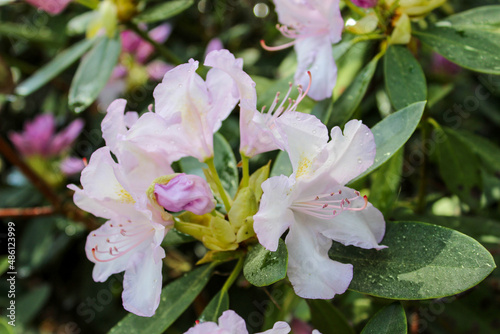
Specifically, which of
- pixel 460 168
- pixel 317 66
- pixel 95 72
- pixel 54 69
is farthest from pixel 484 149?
pixel 54 69

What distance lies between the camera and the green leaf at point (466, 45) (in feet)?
3.44

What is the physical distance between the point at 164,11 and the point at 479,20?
82 cm

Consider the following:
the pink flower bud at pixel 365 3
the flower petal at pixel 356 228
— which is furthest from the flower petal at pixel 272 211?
the pink flower bud at pixel 365 3

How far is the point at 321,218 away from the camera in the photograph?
33.8 inches

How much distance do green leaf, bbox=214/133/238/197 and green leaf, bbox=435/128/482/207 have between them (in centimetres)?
59

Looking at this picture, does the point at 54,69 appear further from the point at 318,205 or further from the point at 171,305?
the point at 318,205

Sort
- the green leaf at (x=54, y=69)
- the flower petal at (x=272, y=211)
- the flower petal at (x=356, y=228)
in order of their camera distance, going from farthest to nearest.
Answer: the green leaf at (x=54, y=69) → the flower petal at (x=356, y=228) → the flower petal at (x=272, y=211)

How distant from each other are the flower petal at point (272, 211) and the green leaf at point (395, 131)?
0.22m

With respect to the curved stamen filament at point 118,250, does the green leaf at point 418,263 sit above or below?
below

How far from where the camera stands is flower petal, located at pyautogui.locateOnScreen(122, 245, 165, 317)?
33.1 inches

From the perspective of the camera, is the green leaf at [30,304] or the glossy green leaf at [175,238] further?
the green leaf at [30,304]

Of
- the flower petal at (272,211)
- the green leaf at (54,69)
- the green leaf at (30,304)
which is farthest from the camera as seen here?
the green leaf at (30,304)

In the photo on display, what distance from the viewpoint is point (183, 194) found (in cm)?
80

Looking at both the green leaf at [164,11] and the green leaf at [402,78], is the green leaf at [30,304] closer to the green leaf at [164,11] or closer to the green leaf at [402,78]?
the green leaf at [164,11]
